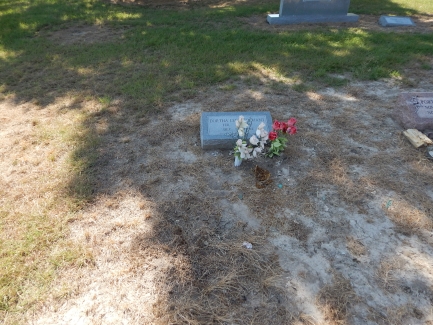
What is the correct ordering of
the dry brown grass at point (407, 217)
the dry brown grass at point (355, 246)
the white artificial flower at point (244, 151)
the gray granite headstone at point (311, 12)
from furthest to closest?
the gray granite headstone at point (311, 12) < the white artificial flower at point (244, 151) < the dry brown grass at point (407, 217) < the dry brown grass at point (355, 246)

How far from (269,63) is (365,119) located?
7.36ft

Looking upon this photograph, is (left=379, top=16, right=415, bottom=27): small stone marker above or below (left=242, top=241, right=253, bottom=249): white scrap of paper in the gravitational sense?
above

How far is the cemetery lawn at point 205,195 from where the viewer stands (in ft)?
7.39

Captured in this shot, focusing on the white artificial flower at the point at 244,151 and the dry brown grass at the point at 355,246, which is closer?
the dry brown grass at the point at 355,246

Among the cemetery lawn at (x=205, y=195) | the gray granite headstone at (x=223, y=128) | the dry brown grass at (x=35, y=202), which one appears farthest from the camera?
the gray granite headstone at (x=223, y=128)

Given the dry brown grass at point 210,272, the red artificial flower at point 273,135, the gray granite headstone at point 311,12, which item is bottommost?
the dry brown grass at point 210,272

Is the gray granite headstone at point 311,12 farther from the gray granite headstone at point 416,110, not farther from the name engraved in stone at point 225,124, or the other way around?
the name engraved in stone at point 225,124

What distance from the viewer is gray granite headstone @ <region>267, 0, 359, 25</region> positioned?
8.05 metres

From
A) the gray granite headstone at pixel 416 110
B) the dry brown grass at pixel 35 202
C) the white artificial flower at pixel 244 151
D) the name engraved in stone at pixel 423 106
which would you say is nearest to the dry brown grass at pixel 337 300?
the white artificial flower at pixel 244 151

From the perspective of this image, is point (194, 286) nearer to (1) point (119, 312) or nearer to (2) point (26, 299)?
(1) point (119, 312)

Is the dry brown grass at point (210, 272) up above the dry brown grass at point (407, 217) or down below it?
below

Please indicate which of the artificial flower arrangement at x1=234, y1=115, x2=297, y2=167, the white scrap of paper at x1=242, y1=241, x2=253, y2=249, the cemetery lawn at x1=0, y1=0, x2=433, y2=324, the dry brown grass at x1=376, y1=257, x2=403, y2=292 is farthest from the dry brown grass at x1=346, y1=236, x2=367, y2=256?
the artificial flower arrangement at x1=234, y1=115, x2=297, y2=167

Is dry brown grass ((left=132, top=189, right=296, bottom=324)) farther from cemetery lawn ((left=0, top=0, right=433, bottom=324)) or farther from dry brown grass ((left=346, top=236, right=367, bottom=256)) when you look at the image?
dry brown grass ((left=346, top=236, right=367, bottom=256))

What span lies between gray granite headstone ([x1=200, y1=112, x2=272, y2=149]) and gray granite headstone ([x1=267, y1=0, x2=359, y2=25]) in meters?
5.34
